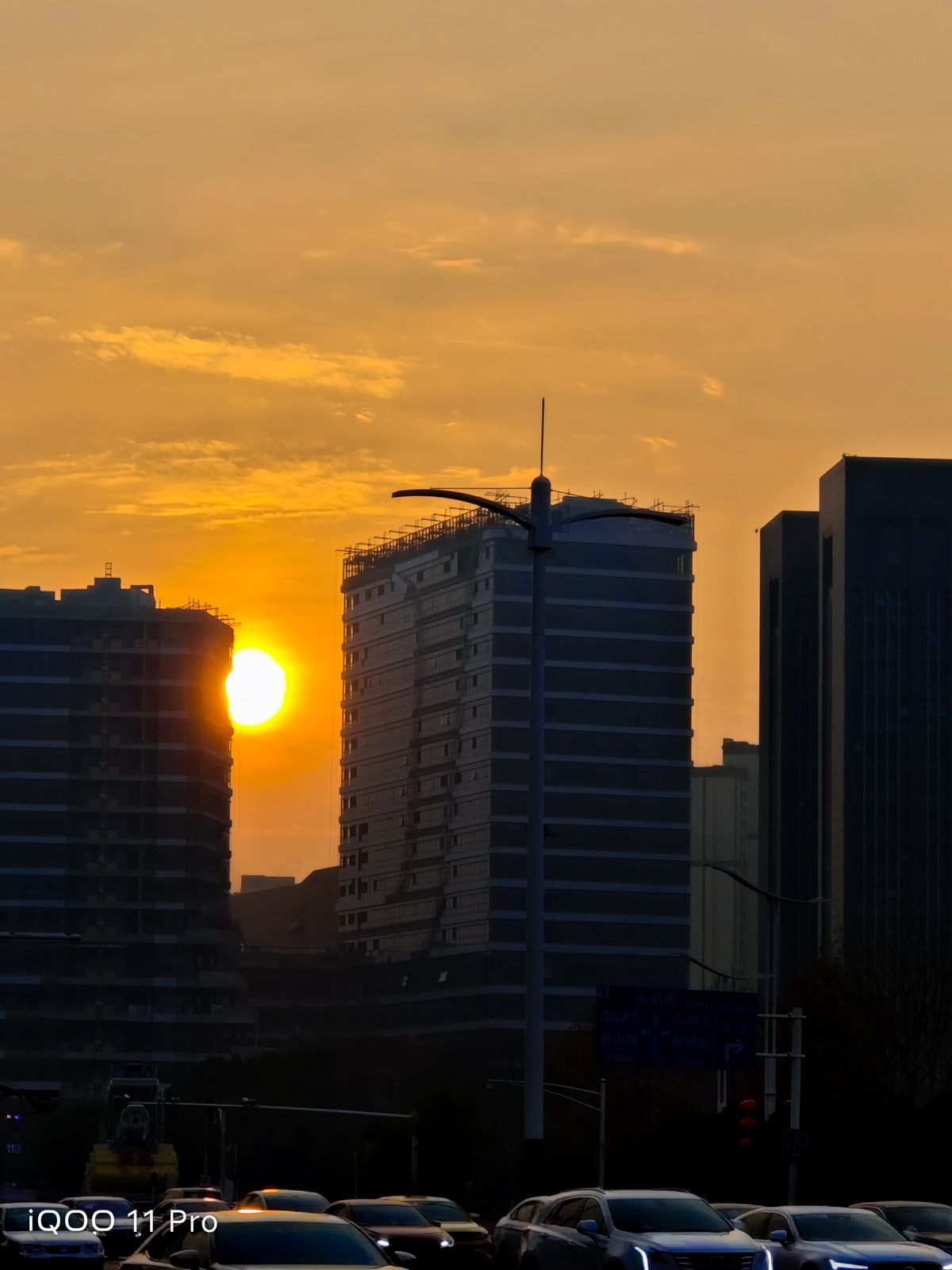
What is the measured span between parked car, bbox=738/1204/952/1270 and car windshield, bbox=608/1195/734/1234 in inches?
75.1

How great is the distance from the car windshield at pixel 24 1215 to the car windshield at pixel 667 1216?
1715cm

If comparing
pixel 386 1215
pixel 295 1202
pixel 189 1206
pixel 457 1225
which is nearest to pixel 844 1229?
pixel 386 1215

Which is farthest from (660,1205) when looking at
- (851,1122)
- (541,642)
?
(851,1122)

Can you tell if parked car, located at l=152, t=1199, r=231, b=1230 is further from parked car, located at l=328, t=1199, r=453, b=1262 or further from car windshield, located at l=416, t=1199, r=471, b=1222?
parked car, located at l=328, t=1199, r=453, b=1262

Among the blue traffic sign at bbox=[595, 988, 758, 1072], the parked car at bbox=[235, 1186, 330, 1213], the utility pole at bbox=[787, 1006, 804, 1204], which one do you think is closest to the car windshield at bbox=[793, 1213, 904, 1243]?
the parked car at bbox=[235, 1186, 330, 1213]

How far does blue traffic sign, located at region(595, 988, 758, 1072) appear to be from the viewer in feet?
202

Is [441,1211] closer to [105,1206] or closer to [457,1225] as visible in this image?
[457,1225]

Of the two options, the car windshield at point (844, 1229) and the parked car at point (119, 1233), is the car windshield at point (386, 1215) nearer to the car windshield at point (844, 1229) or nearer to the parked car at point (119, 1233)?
the car windshield at point (844, 1229)

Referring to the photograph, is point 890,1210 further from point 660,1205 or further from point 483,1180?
point 483,1180

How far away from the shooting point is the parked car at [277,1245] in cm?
2028

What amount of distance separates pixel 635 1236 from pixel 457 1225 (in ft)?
52.2

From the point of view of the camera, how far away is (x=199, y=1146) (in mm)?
164125

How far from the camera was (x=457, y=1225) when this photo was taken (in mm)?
41250

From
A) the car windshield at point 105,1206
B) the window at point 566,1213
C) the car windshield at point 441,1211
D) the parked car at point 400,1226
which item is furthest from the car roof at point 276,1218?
Result: the car windshield at point 105,1206
